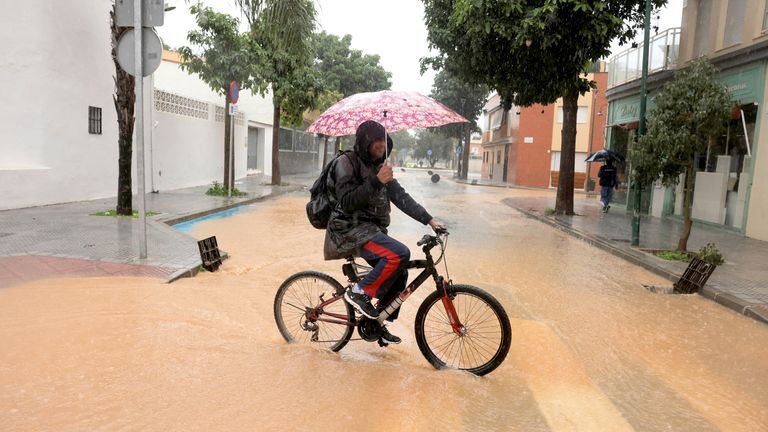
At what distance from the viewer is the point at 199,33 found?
17.6 m

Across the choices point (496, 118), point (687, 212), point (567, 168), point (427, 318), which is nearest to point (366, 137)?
point (427, 318)

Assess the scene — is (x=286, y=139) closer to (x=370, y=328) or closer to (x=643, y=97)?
(x=643, y=97)

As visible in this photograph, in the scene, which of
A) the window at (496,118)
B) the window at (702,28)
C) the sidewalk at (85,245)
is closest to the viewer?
the sidewalk at (85,245)

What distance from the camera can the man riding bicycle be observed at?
378cm

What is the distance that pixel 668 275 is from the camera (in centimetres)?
802

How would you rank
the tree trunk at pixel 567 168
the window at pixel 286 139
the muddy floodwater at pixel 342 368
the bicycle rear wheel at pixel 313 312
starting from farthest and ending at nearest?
the window at pixel 286 139 < the tree trunk at pixel 567 168 < the bicycle rear wheel at pixel 313 312 < the muddy floodwater at pixel 342 368

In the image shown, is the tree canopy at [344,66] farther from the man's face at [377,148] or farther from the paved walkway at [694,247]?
the man's face at [377,148]

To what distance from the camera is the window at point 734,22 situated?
1321 cm

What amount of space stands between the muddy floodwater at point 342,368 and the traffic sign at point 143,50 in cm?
262

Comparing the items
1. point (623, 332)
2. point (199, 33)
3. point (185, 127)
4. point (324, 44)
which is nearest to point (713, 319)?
point (623, 332)

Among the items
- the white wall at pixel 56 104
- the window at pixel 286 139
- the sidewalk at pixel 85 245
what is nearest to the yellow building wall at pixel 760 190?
the sidewalk at pixel 85 245

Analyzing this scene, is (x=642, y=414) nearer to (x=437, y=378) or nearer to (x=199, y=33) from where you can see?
(x=437, y=378)

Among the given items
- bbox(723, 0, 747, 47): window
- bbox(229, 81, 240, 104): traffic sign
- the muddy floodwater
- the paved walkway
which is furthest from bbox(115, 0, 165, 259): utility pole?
bbox(723, 0, 747, 47): window

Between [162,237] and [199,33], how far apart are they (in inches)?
418
